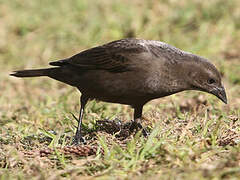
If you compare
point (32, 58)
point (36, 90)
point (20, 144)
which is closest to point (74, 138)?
point (20, 144)

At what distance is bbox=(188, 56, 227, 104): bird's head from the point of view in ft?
15.1

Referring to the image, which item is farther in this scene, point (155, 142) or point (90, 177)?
point (155, 142)

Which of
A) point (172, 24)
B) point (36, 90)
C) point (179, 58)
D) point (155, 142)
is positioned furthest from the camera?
point (172, 24)

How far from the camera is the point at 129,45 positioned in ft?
15.5

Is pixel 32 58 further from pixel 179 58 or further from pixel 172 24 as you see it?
pixel 179 58

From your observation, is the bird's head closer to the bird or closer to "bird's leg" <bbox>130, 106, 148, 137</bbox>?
the bird

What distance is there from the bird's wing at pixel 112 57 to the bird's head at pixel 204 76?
1.70 feet

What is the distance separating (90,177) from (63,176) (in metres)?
0.28

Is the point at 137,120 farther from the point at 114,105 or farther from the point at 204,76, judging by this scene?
the point at 114,105

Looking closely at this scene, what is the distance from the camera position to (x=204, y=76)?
15.3 ft

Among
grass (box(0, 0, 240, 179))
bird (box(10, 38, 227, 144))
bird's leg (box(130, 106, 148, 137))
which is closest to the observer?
grass (box(0, 0, 240, 179))

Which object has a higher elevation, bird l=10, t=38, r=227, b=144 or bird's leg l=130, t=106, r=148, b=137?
bird l=10, t=38, r=227, b=144

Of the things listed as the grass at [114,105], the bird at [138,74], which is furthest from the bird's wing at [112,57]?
the grass at [114,105]

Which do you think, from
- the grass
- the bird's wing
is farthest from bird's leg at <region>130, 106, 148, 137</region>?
the bird's wing
